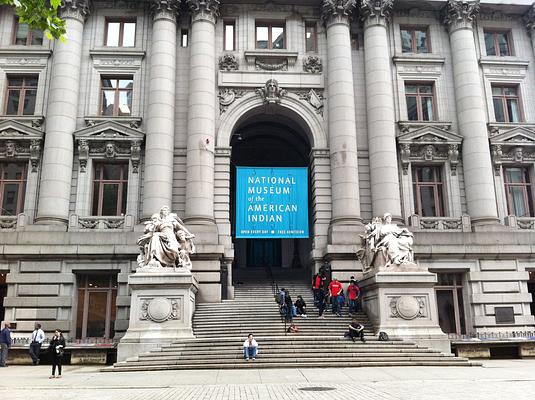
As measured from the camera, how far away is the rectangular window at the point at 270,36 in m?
33.2

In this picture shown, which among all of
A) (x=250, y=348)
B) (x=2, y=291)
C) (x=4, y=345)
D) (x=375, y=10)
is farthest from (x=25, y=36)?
(x=250, y=348)

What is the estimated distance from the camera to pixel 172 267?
2297 cm

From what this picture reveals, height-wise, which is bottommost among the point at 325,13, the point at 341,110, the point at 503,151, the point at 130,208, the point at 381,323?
the point at 381,323

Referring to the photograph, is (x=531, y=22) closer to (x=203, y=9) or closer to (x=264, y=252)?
(x=203, y=9)

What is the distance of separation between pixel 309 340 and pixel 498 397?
1015cm

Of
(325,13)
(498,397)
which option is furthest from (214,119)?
(498,397)

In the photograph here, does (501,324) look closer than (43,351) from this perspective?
No

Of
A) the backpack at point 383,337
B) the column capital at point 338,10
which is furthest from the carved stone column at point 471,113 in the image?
the backpack at point 383,337

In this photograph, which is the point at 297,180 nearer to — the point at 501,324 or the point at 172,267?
the point at 172,267

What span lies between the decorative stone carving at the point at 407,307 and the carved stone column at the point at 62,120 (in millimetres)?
17495

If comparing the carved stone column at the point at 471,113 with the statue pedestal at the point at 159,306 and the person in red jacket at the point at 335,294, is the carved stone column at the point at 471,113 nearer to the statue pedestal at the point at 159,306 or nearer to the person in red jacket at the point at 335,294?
the person in red jacket at the point at 335,294

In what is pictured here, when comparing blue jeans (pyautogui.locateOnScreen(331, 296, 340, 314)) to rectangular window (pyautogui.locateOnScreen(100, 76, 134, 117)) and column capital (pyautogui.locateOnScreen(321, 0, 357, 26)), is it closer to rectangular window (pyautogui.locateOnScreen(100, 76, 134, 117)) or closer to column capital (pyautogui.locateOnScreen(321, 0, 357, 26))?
rectangular window (pyautogui.locateOnScreen(100, 76, 134, 117))

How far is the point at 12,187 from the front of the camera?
97.5 feet

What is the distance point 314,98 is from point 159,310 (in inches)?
643
